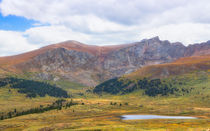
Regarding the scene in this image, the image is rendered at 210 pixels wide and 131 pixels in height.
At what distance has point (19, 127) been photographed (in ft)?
438

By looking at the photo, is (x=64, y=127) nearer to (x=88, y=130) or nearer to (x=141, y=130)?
(x=88, y=130)

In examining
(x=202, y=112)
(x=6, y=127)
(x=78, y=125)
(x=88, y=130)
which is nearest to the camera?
(x=88, y=130)

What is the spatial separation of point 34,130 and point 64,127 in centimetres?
1542

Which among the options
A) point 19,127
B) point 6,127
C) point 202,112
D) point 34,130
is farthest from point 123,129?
point 202,112

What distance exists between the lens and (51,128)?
396ft

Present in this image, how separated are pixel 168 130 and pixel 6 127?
311 feet

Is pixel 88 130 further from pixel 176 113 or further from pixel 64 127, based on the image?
pixel 176 113

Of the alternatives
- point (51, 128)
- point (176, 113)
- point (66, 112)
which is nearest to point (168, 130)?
point (51, 128)

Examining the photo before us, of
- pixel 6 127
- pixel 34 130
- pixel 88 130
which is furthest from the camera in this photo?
pixel 6 127

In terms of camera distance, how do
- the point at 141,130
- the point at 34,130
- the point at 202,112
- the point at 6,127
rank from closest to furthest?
the point at 141,130
the point at 34,130
the point at 6,127
the point at 202,112

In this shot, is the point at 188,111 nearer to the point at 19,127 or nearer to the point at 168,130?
the point at 168,130

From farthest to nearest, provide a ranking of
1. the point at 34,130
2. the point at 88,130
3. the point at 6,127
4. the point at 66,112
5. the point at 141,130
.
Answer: the point at 66,112
the point at 6,127
the point at 34,130
the point at 88,130
the point at 141,130

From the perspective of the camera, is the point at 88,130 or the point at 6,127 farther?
the point at 6,127

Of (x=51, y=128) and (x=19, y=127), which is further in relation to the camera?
(x=19, y=127)
